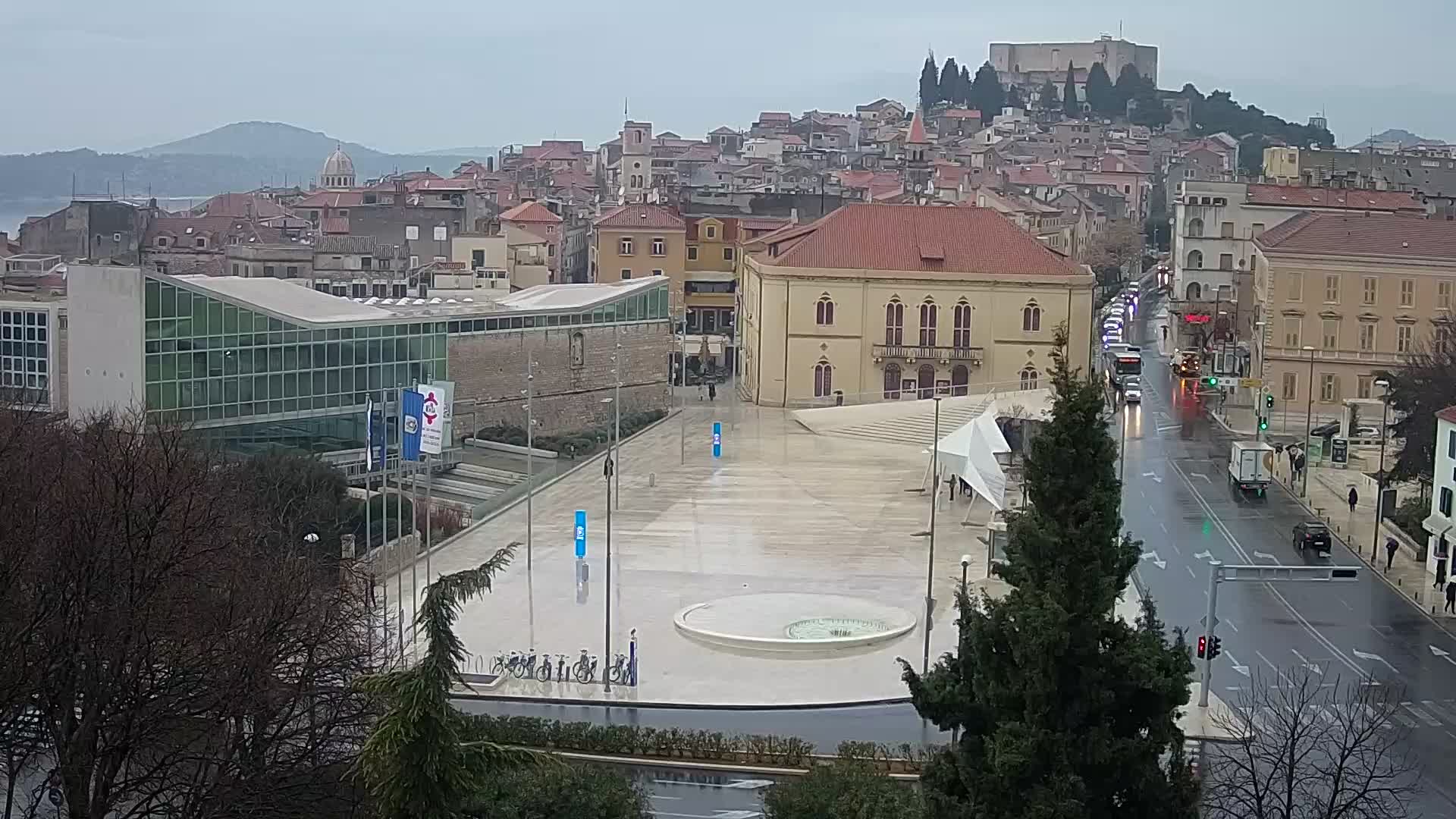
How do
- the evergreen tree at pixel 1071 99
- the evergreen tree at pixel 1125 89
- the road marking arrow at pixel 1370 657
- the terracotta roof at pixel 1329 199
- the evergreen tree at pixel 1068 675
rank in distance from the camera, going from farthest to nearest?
1. the evergreen tree at pixel 1125 89
2. the evergreen tree at pixel 1071 99
3. the terracotta roof at pixel 1329 199
4. the road marking arrow at pixel 1370 657
5. the evergreen tree at pixel 1068 675

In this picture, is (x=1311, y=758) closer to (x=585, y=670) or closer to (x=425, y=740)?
(x=585, y=670)

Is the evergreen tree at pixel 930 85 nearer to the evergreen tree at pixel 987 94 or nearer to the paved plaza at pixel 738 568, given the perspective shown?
the evergreen tree at pixel 987 94

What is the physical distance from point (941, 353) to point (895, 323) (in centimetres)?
156

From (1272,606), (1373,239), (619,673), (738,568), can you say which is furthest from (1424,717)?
(1373,239)

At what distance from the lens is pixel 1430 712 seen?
23766 mm

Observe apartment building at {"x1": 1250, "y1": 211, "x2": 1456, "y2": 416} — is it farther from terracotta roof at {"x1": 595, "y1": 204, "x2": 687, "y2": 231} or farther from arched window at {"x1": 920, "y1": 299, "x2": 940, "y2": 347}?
terracotta roof at {"x1": 595, "y1": 204, "x2": 687, "y2": 231}

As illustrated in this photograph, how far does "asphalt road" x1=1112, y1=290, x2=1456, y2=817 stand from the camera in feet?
80.2

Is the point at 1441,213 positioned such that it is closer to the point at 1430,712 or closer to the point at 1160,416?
the point at 1160,416

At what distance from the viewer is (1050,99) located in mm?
180125

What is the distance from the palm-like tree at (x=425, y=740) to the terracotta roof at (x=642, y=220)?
5680cm

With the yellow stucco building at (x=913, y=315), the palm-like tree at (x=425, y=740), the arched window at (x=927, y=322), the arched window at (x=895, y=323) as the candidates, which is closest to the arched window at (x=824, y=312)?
the yellow stucco building at (x=913, y=315)

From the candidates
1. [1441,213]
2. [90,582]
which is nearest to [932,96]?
[1441,213]

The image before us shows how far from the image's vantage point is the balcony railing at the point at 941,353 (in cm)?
5350

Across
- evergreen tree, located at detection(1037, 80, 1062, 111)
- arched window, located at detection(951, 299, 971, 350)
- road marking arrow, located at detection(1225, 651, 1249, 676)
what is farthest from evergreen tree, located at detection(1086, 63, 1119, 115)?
road marking arrow, located at detection(1225, 651, 1249, 676)
